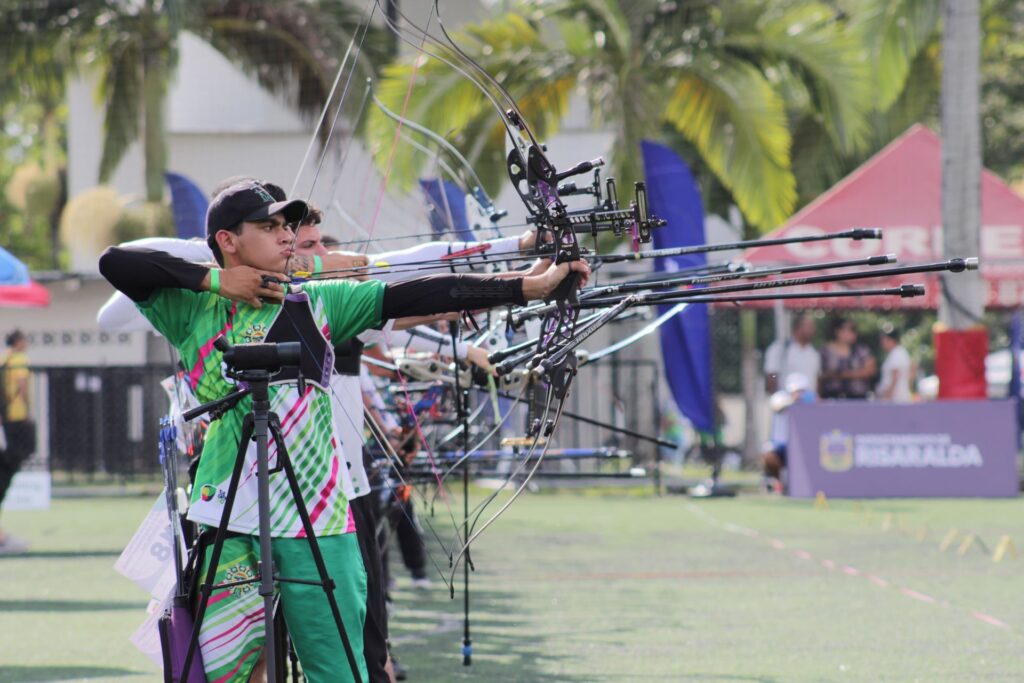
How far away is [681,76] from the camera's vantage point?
68.0 feet

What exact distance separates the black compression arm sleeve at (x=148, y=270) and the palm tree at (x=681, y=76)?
15550 mm

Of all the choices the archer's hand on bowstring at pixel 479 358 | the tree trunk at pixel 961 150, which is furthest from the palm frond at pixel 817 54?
the archer's hand on bowstring at pixel 479 358

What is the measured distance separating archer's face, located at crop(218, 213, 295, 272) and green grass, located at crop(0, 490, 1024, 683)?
2999 mm

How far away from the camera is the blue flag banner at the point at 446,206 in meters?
7.30

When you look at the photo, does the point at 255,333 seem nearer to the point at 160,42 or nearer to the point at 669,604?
the point at 669,604

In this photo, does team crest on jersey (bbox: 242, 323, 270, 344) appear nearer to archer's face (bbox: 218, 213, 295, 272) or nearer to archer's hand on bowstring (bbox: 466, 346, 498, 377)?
archer's face (bbox: 218, 213, 295, 272)

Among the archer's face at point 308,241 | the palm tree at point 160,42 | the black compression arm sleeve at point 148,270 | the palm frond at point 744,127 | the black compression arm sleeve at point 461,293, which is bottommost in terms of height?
the black compression arm sleeve at point 461,293

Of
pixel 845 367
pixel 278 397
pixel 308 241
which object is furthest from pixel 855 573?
pixel 845 367

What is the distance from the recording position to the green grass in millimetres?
7113

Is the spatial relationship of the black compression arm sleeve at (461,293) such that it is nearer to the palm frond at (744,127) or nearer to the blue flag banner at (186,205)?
the blue flag banner at (186,205)

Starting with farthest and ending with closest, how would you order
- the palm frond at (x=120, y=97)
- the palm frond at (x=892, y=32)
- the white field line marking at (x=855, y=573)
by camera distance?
the palm frond at (x=120, y=97) < the palm frond at (x=892, y=32) < the white field line marking at (x=855, y=573)

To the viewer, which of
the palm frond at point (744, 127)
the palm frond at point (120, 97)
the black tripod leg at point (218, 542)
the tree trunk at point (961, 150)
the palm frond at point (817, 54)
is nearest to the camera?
the black tripod leg at point (218, 542)

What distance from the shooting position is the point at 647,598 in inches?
372

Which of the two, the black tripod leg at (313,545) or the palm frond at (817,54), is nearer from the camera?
the black tripod leg at (313,545)
